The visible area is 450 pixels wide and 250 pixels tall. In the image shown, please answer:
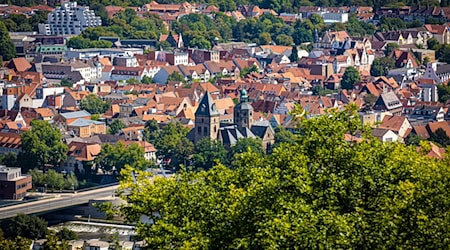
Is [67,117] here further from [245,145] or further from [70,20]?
[70,20]

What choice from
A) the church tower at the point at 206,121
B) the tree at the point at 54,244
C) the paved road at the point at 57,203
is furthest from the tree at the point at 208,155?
the tree at the point at 54,244

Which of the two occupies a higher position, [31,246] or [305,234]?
[305,234]

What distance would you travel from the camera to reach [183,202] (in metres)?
13.3

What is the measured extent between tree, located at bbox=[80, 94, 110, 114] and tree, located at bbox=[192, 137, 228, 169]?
33.5 feet

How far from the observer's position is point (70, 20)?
238 ft

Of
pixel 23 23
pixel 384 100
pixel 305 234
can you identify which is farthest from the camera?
pixel 23 23

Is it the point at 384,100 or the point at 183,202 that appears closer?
the point at 183,202

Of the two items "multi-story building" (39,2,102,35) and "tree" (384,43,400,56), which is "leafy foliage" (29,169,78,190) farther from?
"multi-story building" (39,2,102,35)

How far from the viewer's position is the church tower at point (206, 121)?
39188 millimetres

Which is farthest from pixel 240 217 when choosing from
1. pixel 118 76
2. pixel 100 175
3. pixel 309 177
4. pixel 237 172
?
pixel 118 76

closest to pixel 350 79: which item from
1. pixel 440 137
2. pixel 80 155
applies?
pixel 440 137

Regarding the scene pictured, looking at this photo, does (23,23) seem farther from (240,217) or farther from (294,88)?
(240,217)

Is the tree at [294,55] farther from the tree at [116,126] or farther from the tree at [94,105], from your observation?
the tree at [116,126]

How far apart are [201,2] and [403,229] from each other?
249 feet
